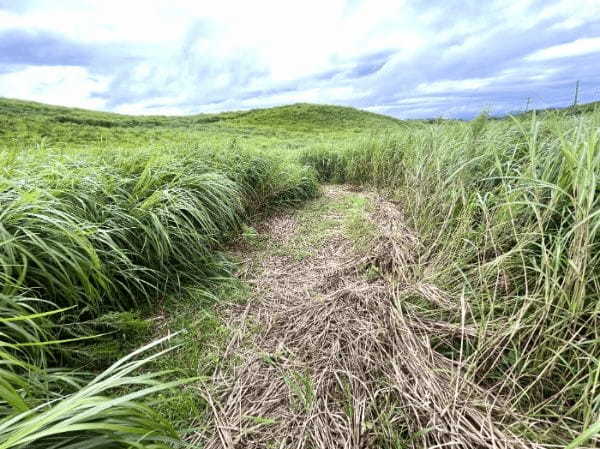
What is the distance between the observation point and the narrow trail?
3.60 ft

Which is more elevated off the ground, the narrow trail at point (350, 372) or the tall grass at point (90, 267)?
the tall grass at point (90, 267)

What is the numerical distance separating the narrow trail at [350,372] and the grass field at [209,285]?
0.04 metres

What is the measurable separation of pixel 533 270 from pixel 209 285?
193cm

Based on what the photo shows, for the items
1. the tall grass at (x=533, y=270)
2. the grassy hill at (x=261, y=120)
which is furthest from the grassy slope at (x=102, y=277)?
the grassy hill at (x=261, y=120)

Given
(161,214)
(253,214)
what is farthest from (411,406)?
(253,214)

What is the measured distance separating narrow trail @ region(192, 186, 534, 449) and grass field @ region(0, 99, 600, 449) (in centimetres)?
4

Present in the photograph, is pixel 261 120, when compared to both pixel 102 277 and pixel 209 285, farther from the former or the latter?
Answer: pixel 102 277

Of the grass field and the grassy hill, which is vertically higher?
the grassy hill

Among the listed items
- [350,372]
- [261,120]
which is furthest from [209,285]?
[261,120]

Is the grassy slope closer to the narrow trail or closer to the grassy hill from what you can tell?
the narrow trail

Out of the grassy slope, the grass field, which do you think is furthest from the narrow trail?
the grassy slope

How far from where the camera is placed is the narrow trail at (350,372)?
1097 millimetres

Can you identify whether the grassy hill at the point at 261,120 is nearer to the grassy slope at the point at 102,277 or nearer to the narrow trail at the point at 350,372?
the grassy slope at the point at 102,277

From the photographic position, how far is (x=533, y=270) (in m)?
1.41
